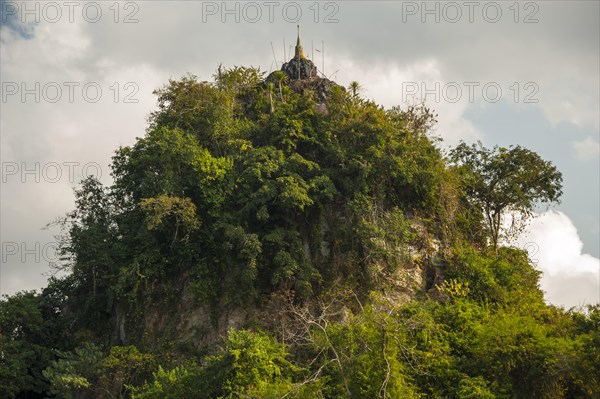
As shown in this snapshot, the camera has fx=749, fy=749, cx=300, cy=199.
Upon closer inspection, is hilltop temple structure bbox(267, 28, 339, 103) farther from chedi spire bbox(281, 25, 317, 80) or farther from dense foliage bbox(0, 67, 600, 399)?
dense foliage bbox(0, 67, 600, 399)

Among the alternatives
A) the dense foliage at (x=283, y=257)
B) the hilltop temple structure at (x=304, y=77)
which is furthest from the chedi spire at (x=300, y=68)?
the dense foliage at (x=283, y=257)

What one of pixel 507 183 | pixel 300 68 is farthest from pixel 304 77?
pixel 507 183

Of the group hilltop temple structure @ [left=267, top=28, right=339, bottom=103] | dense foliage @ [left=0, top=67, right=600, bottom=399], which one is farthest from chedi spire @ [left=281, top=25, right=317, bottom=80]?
dense foliage @ [left=0, top=67, right=600, bottom=399]

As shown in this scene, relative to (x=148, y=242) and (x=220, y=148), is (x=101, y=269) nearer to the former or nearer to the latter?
(x=148, y=242)

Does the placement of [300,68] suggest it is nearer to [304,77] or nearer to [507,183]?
[304,77]

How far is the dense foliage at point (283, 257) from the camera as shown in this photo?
838 inches

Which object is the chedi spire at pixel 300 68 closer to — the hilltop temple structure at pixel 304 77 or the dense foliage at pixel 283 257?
the hilltop temple structure at pixel 304 77

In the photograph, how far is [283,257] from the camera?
23.9 metres

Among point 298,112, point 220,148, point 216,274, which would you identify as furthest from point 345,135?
point 216,274

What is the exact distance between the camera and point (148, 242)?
2558cm

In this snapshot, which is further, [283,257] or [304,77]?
[304,77]

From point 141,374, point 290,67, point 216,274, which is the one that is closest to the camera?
point 141,374

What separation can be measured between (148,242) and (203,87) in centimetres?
684

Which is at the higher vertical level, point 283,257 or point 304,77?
point 304,77
